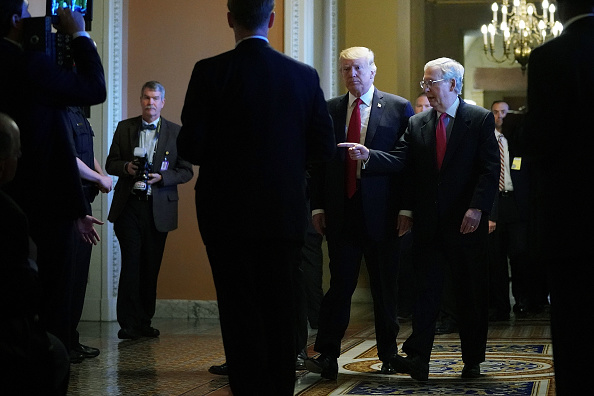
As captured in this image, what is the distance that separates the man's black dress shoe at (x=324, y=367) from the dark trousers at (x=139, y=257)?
2.34 meters

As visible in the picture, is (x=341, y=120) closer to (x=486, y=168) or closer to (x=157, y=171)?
(x=486, y=168)

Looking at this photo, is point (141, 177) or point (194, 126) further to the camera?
point (141, 177)

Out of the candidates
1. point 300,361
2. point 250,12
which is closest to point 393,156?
point 300,361

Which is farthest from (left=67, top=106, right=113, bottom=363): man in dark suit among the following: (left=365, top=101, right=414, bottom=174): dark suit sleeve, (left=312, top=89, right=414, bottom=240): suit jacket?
(left=365, top=101, right=414, bottom=174): dark suit sleeve

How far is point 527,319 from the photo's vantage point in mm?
7871

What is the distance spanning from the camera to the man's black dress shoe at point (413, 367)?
4.50 m

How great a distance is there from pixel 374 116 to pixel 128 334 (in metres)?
2.60

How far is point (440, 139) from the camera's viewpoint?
4.75 meters

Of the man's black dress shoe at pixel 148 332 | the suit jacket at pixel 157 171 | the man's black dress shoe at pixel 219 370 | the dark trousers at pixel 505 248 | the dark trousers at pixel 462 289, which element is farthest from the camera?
the dark trousers at pixel 505 248

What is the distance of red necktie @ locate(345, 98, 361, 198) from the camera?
4.73 metres

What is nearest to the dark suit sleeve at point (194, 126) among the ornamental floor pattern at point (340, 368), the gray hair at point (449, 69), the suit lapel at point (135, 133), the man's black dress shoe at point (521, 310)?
the ornamental floor pattern at point (340, 368)

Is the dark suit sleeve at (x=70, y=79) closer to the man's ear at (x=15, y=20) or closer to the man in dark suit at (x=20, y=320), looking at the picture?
the man's ear at (x=15, y=20)

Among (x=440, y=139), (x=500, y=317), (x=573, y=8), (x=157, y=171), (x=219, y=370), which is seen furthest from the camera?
(x=500, y=317)

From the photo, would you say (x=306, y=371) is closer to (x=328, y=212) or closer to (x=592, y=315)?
(x=328, y=212)
